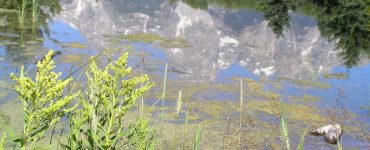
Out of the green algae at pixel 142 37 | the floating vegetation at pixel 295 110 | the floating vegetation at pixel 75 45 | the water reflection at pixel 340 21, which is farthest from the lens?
the water reflection at pixel 340 21

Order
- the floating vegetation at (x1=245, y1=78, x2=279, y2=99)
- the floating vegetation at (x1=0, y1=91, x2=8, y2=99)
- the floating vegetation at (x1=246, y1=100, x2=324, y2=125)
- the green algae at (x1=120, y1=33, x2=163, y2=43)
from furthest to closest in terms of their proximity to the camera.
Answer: the green algae at (x1=120, y1=33, x2=163, y2=43), the floating vegetation at (x1=245, y1=78, x2=279, y2=99), the floating vegetation at (x1=246, y1=100, x2=324, y2=125), the floating vegetation at (x1=0, y1=91, x2=8, y2=99)

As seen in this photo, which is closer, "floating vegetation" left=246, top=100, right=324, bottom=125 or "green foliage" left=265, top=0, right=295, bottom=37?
"floating vegetation" left=246, top=100, right=324, bottom=125

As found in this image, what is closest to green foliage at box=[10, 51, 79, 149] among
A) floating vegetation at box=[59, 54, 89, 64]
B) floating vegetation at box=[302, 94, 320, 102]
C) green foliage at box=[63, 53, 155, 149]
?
green foliage at box=[63, 53, 155, 149]

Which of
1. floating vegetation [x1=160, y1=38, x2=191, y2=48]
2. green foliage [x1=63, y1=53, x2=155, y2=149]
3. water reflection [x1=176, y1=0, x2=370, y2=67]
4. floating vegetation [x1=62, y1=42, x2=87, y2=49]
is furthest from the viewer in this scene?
water reflection [x1=176, y1=0, x2=370, y2=67]

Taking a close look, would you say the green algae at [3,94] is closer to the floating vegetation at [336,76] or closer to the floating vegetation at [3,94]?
the floating vegetation at [3,94]

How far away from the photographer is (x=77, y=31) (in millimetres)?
22250

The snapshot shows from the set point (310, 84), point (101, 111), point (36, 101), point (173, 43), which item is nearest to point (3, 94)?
point (101, 111)

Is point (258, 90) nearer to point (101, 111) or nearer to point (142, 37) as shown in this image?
point (142, 37)

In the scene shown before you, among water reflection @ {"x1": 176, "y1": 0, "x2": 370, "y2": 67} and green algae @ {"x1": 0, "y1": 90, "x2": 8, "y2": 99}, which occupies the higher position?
water reflection @ {"x1": 176, "y1": 0, "x2": 370, "y2": 67}

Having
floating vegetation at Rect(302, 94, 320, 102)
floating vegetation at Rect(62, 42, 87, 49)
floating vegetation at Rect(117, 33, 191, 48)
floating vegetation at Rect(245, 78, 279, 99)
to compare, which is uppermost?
floating vegetation at Rect(117, 33, 191, 48)

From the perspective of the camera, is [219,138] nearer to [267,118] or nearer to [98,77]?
[267,118]

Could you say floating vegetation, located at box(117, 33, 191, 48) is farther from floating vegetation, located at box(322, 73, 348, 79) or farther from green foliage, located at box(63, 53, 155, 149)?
green foliage, located at box(63, 53, 155, 149)

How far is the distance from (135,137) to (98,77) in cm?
49

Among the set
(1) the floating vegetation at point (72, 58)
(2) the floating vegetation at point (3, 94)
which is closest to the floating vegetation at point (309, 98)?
(1) the floating vegetation at point (72, 58)
